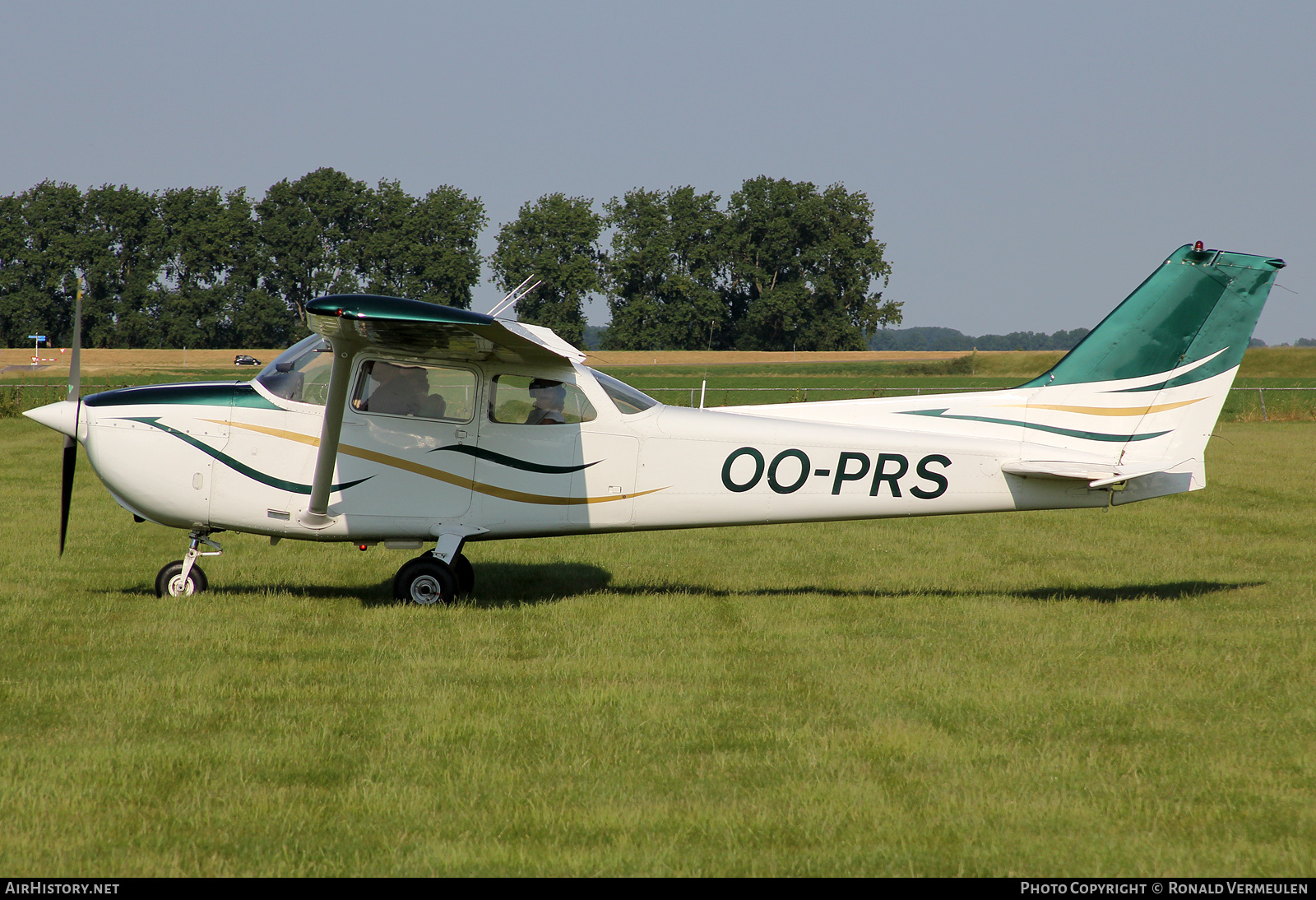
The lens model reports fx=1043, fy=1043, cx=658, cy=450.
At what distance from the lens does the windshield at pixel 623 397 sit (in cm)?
892

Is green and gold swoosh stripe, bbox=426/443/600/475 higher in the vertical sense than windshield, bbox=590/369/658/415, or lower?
lower

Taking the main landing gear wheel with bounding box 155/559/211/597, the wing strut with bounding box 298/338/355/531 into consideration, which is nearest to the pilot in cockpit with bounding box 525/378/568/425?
the wing strut with bounding box 298/338/355/531

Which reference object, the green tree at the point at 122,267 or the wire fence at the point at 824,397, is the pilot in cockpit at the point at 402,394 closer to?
the wire fence at the point at 824,397

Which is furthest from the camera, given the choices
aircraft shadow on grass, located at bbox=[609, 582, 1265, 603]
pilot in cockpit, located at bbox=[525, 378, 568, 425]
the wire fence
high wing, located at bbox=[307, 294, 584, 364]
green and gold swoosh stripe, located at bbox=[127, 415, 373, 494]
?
the wire fence

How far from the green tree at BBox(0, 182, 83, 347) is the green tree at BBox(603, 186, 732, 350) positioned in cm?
4486

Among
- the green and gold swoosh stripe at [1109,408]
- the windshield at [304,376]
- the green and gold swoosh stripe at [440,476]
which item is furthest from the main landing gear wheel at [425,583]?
the green and gold swoosh stripe at [1109,408]

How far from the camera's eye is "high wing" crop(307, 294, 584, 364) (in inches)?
279

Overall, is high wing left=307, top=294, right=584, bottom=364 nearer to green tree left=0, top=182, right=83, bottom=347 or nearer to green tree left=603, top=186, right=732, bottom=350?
green tree left=603, top=186, right=732, bottom=350

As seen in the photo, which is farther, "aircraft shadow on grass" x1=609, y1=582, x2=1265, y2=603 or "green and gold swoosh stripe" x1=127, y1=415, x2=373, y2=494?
"aircraft shadow on grass" x1=609, y1=582, x2=1265, y2=603

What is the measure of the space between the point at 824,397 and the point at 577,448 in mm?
34103

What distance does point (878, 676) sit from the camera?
660cm

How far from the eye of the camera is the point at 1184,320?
28.7 ft
